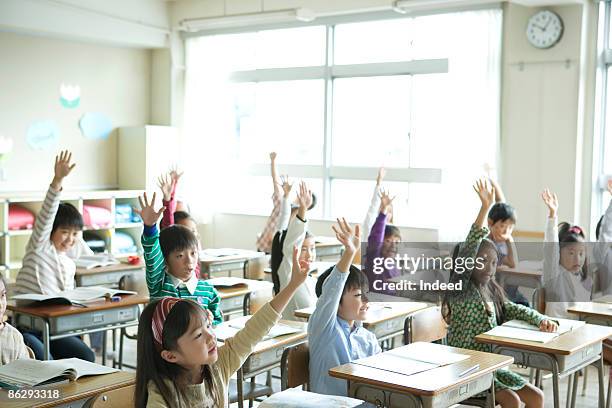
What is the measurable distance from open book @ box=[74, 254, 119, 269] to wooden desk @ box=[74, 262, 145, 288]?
2.4 inches

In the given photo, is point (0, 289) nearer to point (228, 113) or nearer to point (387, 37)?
point (387, 37)

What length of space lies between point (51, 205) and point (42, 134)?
13.0 ft

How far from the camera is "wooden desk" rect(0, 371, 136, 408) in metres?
2.32

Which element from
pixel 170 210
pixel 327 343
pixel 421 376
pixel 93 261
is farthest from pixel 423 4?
pixel 421 376

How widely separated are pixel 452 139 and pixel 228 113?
9.89ft

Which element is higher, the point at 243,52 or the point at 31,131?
the point at 243,52

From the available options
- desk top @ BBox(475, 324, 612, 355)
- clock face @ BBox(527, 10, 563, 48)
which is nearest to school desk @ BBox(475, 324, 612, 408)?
desk top @ BBox(475, 324, 612, 355)

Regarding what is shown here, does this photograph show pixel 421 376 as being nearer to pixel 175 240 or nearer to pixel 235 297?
pixel 175 240

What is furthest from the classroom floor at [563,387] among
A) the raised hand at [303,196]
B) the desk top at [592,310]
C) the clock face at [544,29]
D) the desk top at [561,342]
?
the clock face at [544,29]

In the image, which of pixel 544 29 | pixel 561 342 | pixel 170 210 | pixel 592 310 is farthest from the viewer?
pixel 544 29

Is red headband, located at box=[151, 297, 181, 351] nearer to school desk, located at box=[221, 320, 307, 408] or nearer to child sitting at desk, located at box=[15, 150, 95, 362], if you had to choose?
school desk, located at box=[221, 320, 307, 408]

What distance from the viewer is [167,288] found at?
10.8 ft

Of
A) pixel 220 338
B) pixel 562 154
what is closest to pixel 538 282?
pixel 562 154

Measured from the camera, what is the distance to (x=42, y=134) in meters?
7.68
